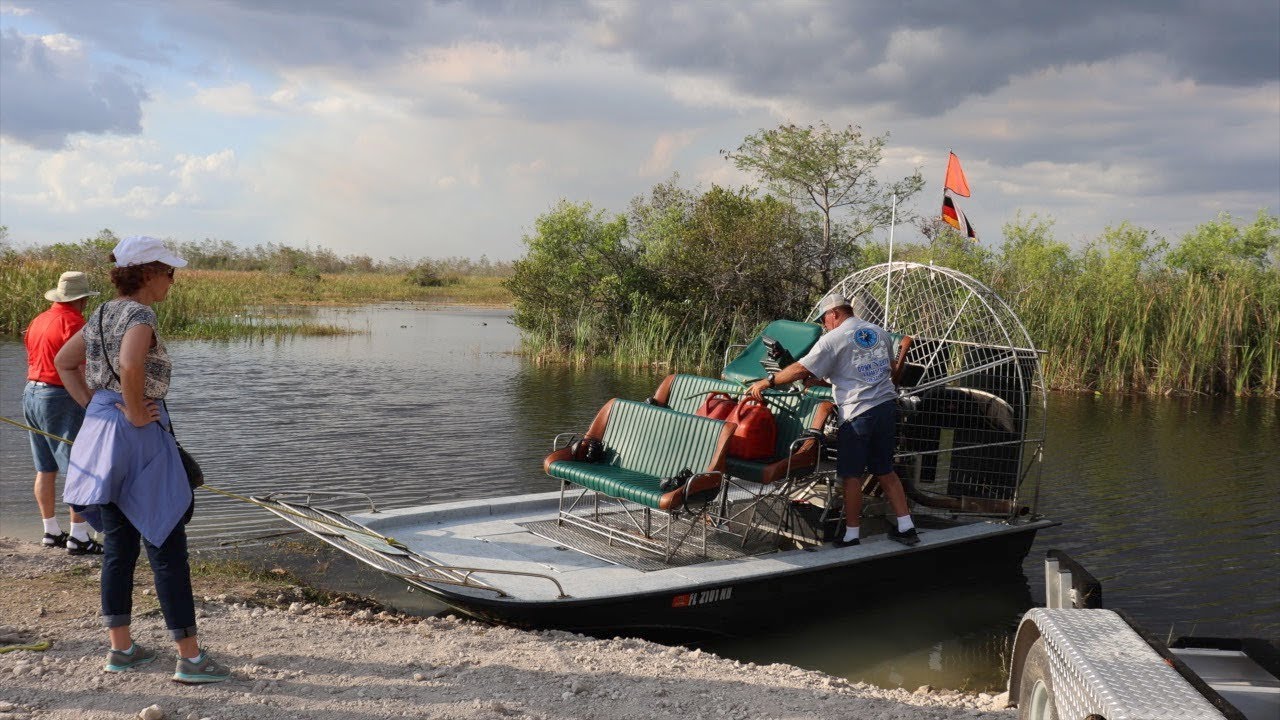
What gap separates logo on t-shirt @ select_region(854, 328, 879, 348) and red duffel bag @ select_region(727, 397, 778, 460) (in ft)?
2.89

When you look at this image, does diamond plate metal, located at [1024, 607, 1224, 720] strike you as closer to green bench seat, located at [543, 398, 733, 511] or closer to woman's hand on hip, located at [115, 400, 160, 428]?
green bench seat, located at [543, 398, 733, 511]

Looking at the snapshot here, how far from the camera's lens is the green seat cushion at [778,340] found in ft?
29.9

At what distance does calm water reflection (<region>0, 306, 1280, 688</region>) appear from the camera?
8258 mm

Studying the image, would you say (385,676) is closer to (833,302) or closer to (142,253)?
(142,253)

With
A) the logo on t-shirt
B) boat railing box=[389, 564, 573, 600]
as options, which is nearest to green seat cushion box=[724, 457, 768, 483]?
the logo on t-shirt

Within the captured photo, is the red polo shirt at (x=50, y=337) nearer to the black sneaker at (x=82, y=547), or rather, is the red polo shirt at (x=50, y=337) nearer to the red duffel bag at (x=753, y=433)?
the black sneaker at (x=82, y=547)

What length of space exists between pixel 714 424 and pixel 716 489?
1.81ft

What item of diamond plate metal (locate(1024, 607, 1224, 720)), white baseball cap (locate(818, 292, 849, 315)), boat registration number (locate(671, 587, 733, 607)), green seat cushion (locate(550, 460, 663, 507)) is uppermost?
white baseball cap (locate(818, 292, 849, 315))

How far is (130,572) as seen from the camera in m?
4.89

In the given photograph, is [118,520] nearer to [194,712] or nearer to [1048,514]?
[194,712]

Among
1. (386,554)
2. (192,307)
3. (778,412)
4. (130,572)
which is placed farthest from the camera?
(192,307)

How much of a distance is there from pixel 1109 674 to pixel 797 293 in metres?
25.0

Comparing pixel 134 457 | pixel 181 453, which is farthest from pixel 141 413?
pixel 181 453

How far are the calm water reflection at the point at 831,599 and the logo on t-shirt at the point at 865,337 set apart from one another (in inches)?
78.4
